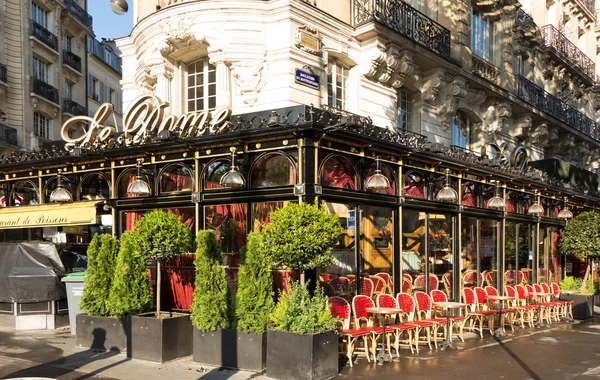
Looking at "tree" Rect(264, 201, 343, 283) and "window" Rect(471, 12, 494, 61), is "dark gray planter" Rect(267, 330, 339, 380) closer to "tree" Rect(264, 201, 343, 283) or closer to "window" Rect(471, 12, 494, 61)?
"tree" Rect(264, 201, 343, 283)

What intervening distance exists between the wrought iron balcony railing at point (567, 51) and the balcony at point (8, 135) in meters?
24.5

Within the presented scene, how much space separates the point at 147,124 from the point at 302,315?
231 inches

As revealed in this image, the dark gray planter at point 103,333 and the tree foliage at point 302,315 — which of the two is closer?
the tree foliage at point 302,315

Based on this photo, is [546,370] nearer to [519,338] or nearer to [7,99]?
[519,338]

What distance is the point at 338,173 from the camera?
35.1 ft

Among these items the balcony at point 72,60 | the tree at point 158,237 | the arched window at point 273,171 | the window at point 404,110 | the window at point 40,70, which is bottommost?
the tree at point 158,237

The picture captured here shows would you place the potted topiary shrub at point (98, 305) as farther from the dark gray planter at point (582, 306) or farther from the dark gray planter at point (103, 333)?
the dark gray planter at point (582, 306)

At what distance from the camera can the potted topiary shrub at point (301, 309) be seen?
816 cm

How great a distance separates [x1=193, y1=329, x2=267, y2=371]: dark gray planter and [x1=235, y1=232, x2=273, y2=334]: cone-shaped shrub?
0.48 feet

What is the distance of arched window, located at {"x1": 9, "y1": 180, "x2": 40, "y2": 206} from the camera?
15.1 m

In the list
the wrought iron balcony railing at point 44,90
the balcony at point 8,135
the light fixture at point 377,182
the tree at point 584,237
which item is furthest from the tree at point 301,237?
the wrought iron balcony railing at point 44,90

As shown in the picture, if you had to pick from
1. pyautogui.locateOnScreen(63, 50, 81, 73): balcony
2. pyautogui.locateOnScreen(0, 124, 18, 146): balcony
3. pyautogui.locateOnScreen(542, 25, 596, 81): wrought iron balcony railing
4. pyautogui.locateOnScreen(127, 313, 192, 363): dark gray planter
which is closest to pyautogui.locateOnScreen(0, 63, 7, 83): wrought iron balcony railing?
pyautogui.locateOnScreen(0, 124, 18, 146): balcony

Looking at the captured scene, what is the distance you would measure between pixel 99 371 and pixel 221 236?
3383 mm

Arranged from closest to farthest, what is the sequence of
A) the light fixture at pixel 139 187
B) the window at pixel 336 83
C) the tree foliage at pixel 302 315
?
the tree foliage at pixel 302 315 < the light fixture at pixel 139 187 < the window at pixel 336 83
